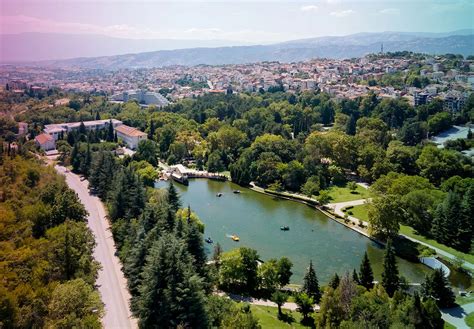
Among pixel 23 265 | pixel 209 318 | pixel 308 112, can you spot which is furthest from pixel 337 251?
pixel 308 112

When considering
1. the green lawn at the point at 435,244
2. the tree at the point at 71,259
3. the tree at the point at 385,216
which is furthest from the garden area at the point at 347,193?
the tree at the point at 71,259

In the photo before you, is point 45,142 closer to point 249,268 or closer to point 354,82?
point 249,268

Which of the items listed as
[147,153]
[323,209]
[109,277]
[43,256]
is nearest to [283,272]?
[109,277]

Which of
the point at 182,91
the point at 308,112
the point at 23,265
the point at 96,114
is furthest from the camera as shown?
the point at 182,91

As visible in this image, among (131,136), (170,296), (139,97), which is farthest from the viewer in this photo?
(139,97)

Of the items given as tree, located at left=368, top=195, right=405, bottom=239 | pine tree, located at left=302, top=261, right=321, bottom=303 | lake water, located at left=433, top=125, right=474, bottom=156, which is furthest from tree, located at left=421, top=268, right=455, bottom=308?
lake water, located at left=433, top=125, right=474, bottom=156

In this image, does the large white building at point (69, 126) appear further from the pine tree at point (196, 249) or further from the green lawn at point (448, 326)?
the green lawn at point (448, 326)

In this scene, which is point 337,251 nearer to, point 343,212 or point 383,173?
point 343,212
